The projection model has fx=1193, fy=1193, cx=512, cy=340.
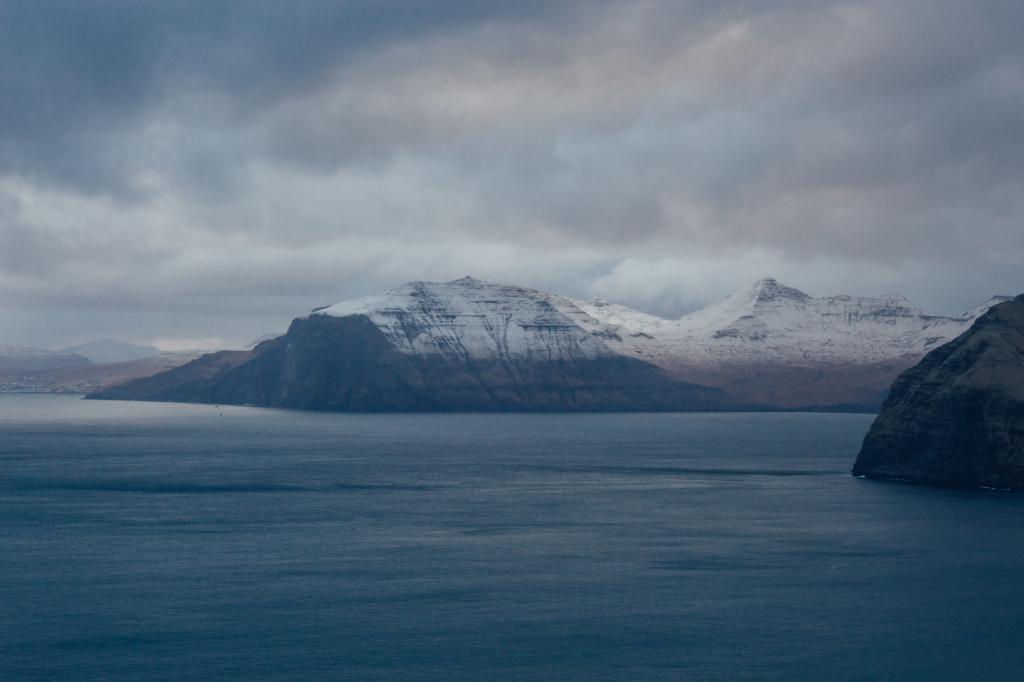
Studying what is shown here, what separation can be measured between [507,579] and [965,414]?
5559cm

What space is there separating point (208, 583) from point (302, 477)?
207 feet

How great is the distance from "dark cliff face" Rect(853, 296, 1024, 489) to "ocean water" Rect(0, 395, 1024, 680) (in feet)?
10.5

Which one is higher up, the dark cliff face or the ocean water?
the dark cliff face

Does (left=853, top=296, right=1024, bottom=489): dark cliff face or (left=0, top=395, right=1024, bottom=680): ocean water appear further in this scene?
(left=853, top=296, right=1024, bottom=489): dark cliff face

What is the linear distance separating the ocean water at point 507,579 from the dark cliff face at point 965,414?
320cm

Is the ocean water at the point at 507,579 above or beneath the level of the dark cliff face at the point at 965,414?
beneath

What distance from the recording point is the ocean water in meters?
56.2

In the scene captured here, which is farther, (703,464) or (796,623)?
(703,464)

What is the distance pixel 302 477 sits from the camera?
438ft

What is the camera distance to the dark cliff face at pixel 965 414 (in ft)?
350

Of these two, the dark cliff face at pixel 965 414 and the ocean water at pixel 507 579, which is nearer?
the ocean water at pixel 507 579

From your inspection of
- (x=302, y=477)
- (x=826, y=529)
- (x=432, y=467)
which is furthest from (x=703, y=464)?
(x=826, y=529)

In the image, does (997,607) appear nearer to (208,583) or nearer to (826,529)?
(826,529)

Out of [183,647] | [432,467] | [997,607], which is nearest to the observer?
[183,647]
